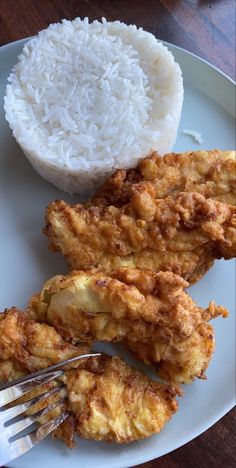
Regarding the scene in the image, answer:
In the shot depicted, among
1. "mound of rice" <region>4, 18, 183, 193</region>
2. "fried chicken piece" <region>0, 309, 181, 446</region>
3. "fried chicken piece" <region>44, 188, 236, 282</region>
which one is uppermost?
"mound of rice" <region>4, 18, 183, 193</region>

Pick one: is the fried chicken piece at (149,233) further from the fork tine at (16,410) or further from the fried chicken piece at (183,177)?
the fork tine at (16,410)

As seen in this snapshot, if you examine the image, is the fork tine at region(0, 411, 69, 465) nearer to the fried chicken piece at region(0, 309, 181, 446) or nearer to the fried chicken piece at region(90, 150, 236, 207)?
the fried chicken piece at region(0, 309, 181, 446)

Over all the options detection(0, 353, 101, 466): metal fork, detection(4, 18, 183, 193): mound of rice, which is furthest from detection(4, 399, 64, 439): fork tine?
detection(4, 18, 183, 193): mound of rice

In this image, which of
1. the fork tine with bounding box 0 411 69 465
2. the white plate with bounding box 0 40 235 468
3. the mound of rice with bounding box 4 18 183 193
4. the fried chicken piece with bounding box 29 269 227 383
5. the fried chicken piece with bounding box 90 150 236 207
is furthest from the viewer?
the mound of rice with bounding box 4 18 183 193

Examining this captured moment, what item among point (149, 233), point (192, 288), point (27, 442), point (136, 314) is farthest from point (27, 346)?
point (192, 288)

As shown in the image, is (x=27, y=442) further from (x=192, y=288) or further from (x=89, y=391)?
(x=192, y=288)

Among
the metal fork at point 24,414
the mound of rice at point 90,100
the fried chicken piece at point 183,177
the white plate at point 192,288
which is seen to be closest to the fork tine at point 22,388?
the metal fork at point 24,414
